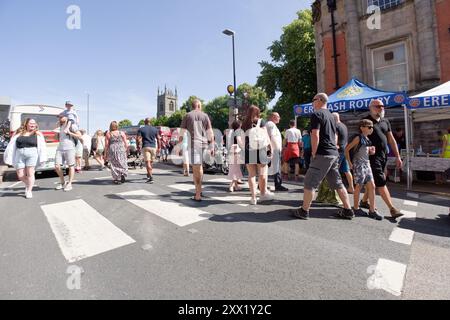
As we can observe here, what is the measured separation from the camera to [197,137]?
17.3 ft

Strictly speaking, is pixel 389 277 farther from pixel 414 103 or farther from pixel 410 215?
pixel 414 103

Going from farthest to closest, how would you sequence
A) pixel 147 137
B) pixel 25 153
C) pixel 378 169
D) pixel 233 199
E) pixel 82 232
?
pixel 147 137
pixel 25 153
pixel 233 199
pixel 378 169
pixel 82 232

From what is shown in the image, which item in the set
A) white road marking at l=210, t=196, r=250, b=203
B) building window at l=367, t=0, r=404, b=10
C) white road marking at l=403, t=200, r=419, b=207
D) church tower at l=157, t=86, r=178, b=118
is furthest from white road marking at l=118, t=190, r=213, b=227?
church tower at l=157, t=86, r=178, b=118

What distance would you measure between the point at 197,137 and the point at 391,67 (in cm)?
1211

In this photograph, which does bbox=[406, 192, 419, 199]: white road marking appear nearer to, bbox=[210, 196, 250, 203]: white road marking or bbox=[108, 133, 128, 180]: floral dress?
bbox=[210, 196, 250, 203]: white road marking

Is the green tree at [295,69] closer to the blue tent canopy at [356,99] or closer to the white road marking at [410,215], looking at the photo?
the blue tent canopy at [356,99]

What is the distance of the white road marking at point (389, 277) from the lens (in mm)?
2133

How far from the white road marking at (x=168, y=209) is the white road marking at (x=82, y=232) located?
2.50ft

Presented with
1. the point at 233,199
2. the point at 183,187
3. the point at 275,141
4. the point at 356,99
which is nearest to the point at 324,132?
the point at 275,141

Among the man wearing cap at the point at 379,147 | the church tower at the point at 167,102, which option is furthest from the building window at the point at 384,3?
the church tower at the point at 167,102

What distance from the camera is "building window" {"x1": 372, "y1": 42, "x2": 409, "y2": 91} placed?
40.5ft
